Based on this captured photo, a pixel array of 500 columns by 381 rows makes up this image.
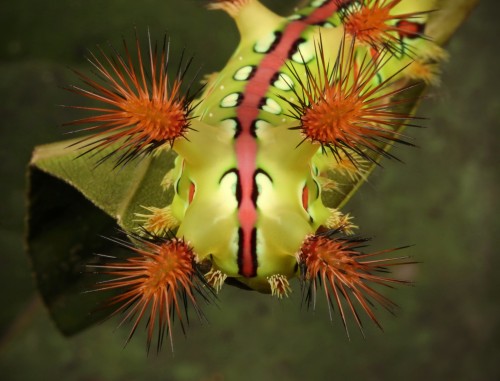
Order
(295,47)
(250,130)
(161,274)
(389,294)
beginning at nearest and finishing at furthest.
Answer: (161,274)
(250,130)
(295,47)
(389,294)

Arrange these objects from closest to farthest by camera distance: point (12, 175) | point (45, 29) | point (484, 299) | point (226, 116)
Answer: point (226, 116) < point (45, 29) < point (12, 175) < point (484, 299)

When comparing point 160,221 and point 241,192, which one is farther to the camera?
point 160,221

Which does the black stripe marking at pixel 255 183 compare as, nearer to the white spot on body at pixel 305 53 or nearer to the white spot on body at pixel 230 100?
the white spot on body at pixel 230 100

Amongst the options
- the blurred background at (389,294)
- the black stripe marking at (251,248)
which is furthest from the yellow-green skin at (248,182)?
the blurred background at (389,294)

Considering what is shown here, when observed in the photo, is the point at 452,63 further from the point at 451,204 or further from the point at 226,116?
the point at 226,116

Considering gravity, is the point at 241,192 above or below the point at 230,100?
below

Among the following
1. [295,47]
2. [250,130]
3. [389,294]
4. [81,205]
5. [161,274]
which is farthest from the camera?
[389,294]

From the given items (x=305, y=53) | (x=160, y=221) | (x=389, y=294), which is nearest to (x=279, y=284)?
(x=160, y=221)

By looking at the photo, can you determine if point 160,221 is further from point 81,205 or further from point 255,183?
point 81,205

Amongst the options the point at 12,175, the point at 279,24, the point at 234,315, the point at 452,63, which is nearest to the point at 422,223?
the point at 452,63
